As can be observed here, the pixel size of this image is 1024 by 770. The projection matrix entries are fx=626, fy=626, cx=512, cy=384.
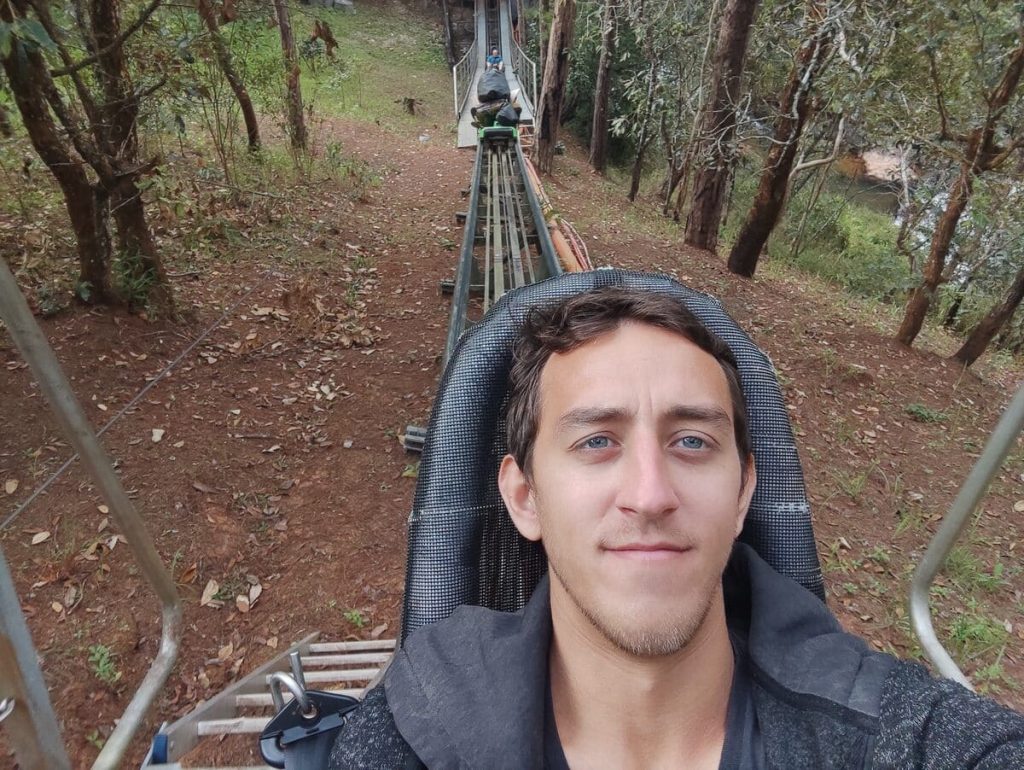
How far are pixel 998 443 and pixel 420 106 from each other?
16242mm

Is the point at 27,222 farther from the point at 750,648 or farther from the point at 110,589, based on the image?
the point at 750,648

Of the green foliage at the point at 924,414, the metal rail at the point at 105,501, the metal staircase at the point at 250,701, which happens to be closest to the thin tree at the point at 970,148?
the green foliage at the point at 924,414

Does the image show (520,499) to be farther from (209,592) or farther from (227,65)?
(227,65)

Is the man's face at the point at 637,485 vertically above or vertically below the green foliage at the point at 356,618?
above

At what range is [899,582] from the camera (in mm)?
3217

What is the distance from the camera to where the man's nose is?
99 cm

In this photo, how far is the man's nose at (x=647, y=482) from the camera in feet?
3.26

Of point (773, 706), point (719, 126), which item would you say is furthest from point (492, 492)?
point (719, 126)

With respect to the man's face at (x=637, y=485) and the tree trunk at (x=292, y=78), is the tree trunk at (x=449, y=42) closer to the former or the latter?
the tree trunk at (x=292, y=78)

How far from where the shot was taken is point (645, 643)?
984 millimetres

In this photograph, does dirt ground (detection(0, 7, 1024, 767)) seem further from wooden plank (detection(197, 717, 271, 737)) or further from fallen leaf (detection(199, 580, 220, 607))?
wooden plank (detection(197, 717, 271, 737))

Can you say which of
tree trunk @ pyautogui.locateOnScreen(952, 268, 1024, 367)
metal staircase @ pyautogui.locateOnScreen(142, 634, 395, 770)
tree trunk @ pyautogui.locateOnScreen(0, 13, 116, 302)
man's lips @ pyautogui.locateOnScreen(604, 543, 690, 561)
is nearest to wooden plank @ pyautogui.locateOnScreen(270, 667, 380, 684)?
metal staircase @ pyautogui.locateOnScreen(142, 634, 395, 770)

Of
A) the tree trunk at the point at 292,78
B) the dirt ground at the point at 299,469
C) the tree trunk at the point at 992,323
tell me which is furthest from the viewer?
the tree trunk at the point at 292,78

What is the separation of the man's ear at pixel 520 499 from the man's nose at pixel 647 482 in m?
0.24
